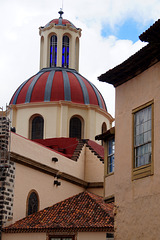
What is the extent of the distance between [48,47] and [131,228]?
26707 millimetres

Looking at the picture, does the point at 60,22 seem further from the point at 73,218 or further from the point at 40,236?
the point at 40,236

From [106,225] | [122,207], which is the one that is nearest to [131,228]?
[122,207]

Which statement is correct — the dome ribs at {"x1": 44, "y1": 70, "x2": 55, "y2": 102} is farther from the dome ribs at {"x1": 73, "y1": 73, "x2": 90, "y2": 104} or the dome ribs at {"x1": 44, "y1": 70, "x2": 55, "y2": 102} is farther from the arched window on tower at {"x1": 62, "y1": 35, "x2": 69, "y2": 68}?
the arched window on tower at {"x1": 62, "y1": 35, "x2": 69, "y2": 68}

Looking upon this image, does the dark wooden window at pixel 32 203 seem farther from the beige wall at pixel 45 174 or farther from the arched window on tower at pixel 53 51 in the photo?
the arched window on tower at pixel 53 51

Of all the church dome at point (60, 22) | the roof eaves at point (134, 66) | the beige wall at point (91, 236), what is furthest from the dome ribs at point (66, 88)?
the roof eaves at point (134, 66)

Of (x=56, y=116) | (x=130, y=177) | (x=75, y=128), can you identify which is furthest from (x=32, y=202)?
(x=130, y=177)

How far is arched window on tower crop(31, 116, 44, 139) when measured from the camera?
39.4 meters

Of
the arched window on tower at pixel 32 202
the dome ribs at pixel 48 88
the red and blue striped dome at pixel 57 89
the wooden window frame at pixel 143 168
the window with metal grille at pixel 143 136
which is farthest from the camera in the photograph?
the red and blue striped dome at pixel 57 89

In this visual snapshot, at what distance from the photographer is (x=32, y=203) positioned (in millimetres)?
31719

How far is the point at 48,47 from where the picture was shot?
42969 mm

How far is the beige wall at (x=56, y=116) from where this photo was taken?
128 feet

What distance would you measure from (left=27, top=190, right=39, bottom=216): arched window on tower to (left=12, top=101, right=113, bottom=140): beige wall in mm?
7576

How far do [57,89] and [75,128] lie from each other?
2837 millimetres

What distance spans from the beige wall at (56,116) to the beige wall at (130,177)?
19.2m
